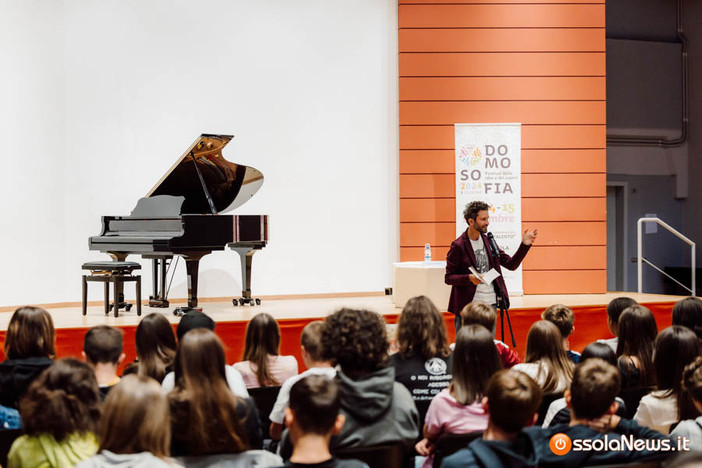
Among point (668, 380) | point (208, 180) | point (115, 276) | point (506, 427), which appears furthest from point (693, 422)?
point (208, 180)

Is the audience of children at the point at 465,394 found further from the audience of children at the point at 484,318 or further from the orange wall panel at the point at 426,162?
the orange wall panel at the point at 426,162

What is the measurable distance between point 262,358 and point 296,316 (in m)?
2.79

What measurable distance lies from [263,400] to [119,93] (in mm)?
5741

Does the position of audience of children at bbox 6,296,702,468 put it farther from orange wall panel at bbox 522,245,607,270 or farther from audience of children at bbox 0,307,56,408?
orange wall panel at bbox 522,245,607,270

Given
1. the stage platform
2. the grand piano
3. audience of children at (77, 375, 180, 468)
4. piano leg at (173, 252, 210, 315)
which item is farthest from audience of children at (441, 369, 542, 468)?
piano leg at (173, 252, 210, 315)

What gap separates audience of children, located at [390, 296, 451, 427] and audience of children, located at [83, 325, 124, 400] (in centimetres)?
Answer: 107

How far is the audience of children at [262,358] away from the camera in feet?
10.4

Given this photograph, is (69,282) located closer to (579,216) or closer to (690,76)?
(579,216)

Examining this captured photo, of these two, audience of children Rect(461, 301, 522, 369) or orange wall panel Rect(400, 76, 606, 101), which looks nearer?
audience of children Rect(461, 301, 522, 369)

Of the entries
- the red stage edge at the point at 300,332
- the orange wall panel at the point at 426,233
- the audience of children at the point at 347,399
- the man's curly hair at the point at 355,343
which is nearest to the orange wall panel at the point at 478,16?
the orange wall panel at the point at 426,233

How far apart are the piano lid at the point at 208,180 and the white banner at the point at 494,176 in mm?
2290

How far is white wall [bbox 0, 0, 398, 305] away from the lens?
7.40m

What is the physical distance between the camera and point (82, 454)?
201cm

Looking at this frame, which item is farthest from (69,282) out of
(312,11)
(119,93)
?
(312,11)
